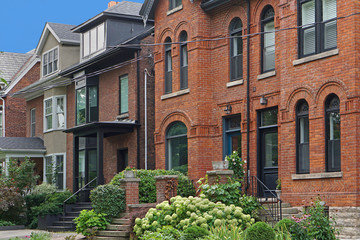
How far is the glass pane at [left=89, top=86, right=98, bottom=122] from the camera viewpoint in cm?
2980

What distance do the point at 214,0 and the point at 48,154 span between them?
1696 centimetres

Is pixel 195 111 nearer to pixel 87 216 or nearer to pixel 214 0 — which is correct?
pixel 214 0

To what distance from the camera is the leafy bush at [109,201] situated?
20000 mm

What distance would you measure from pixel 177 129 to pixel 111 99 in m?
6.05

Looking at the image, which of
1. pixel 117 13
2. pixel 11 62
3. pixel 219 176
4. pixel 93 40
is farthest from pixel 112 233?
pixel 11 62

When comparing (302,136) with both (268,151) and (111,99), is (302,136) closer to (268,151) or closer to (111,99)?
(268,151)

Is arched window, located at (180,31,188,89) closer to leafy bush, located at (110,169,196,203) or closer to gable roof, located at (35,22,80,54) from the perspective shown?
leafy bush, located at (110,169,196,203)

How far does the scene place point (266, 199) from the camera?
18.1 metres

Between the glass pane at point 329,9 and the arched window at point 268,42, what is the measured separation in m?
2.64

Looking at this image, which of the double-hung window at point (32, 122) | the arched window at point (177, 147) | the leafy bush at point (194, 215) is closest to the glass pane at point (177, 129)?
the arched window at point (177, 147)

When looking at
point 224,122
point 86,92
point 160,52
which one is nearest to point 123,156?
point 86,92

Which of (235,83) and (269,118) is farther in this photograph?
(235,83)

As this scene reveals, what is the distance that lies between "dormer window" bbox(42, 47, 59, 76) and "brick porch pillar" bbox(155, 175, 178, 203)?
16.7 metres

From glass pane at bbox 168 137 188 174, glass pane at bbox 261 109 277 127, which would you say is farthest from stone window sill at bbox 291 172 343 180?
glass pane at bbox 168 137 188 174
